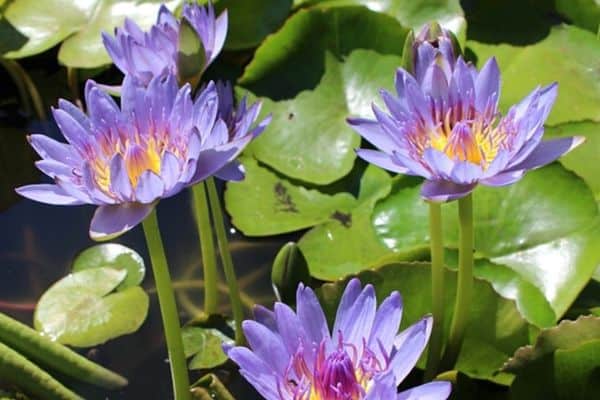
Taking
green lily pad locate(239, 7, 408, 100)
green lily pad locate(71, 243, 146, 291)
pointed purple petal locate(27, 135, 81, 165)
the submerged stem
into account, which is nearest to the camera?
pointed purple petal locate(27, 135, 81, 165)

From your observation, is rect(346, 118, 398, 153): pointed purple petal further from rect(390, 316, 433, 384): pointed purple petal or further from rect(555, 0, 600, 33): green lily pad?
rect(555, 0, 600, 33): green lily pad

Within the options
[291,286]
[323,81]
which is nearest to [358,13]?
[323,81]

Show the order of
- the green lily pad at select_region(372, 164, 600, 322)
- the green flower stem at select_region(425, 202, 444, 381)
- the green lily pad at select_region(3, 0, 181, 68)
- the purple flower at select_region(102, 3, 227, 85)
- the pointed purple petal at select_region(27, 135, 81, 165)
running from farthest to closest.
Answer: the green lily pad at select_region(3, 0, 181, 68) → the green lily pad at select_region(372, 164, 600, 322) → the purple flower at select_region(102, 3, 227, 85) → the green flower stem at select_region(425, 202, 444, 381) → the pointed purple petal at select_region(27, 135, 81, 165)

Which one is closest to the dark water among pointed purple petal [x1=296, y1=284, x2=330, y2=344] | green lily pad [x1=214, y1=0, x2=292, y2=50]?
green lily pad [x1=214, y1=0, x2=292, y2=50]

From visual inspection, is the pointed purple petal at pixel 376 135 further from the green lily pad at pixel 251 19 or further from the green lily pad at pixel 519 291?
the green lily pad at pixel 251 19

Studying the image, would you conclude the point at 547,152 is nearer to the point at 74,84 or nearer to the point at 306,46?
the point at 306,46

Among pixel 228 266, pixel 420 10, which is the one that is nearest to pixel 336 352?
pixel 228 266

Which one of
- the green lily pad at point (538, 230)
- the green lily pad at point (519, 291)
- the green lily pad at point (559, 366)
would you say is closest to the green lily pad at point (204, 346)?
the green lily pad at point (538, 230)
